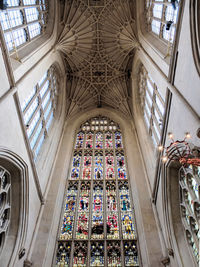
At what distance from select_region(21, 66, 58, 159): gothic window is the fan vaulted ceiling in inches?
84.1

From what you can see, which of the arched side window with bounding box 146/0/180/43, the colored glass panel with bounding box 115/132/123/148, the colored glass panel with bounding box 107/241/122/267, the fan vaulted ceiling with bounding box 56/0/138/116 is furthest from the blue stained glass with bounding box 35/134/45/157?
the arched side window with bounding box 146/0/180/43

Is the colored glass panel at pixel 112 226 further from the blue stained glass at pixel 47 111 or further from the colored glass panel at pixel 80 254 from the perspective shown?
the blue stained glass at pixel 47 111

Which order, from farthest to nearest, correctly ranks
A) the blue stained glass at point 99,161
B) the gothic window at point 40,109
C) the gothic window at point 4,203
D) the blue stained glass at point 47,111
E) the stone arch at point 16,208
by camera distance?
the blue stained glass at point 99,161, the blue stained glass at point 47,111, the gothic window at point 40,109, the gothic window at point 4,203, the stone arch at point 16,208

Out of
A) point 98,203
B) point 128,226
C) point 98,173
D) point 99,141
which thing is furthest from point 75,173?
point 128,226

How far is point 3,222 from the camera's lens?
711 centimetres

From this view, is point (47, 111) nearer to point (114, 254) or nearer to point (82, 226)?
point (82, 226)

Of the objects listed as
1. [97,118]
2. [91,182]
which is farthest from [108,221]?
[97,118]

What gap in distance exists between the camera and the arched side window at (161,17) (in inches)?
344

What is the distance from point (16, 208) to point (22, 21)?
747 cm

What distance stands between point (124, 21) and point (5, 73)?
9367 millimetres

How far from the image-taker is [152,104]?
1085cm

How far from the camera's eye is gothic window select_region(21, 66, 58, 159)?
9.51 meters

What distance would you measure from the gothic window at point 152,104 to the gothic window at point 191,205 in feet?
9.31

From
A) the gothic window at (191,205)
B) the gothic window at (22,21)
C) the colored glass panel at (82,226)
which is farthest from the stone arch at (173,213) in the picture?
the gothic window at (22,21)
